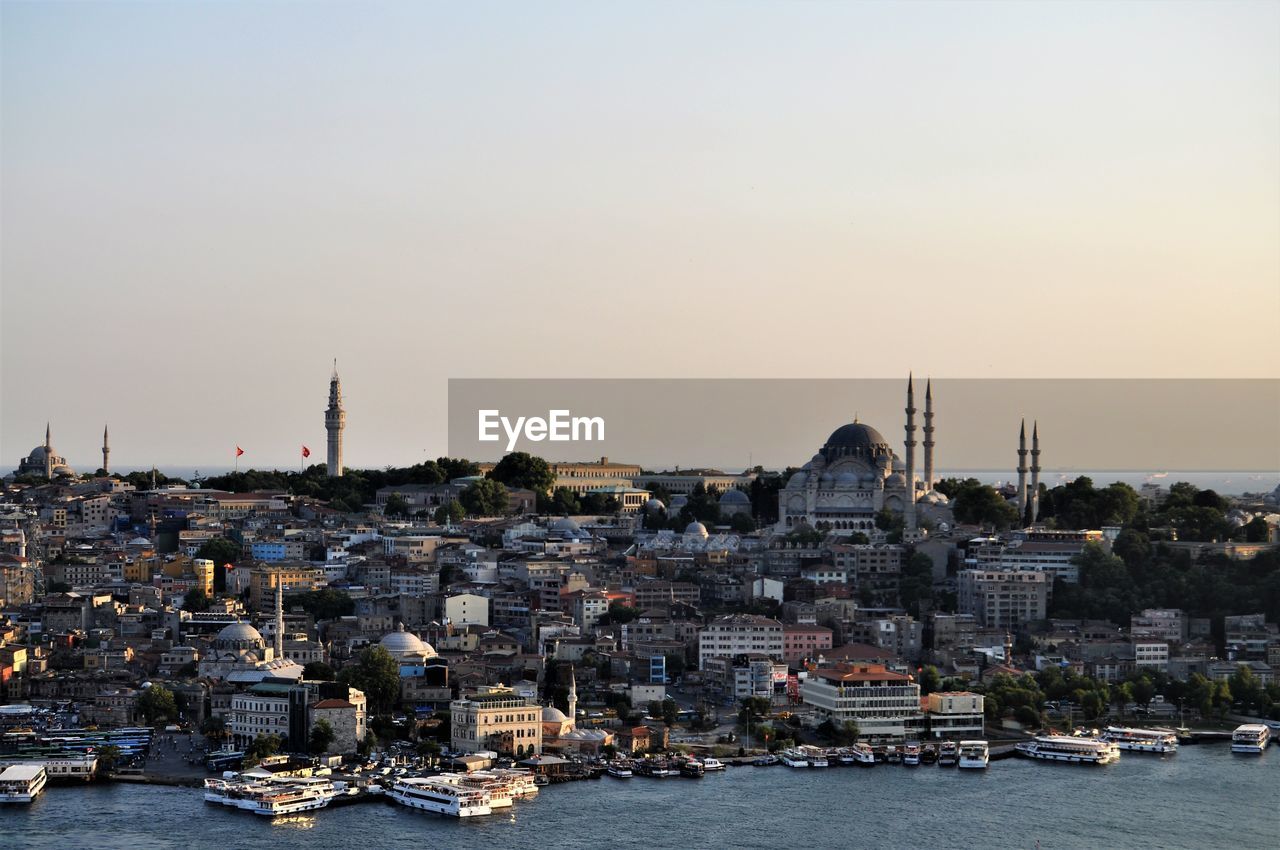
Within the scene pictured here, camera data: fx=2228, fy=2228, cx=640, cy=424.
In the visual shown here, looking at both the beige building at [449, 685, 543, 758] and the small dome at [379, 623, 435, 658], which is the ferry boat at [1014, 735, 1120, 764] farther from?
the small dome at [379, 623, 435, 658]

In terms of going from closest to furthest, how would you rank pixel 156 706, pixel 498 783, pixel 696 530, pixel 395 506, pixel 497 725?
pixel 498 783 < pixel 497 725 < pixel 156 706 < pixel 696 530 < pixel 395 506

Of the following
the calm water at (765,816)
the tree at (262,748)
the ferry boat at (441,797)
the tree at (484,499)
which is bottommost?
the calm water at (765,816)

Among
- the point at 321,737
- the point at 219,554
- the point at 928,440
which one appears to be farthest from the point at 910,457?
the point at 321,737

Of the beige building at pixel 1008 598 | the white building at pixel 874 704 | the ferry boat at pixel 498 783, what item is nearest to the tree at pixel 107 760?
the ferry boat at pixel 498 783

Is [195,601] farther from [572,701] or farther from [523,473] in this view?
[523,473]

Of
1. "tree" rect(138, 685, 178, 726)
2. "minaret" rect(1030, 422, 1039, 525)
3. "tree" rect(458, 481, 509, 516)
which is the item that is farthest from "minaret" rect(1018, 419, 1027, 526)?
"tree" rect(138, 685, 178, 726)

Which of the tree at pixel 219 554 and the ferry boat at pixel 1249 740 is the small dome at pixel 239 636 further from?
the ferry boat at pixel 1249 740
